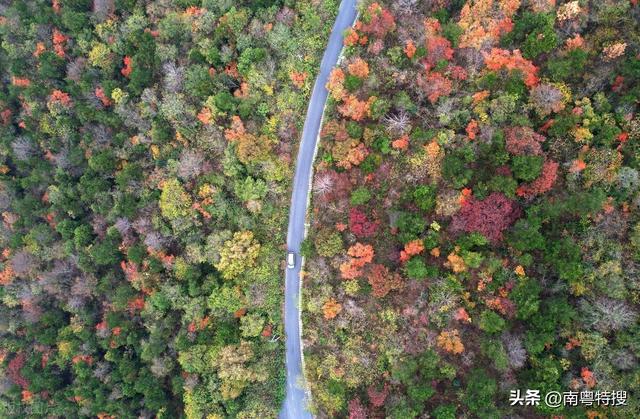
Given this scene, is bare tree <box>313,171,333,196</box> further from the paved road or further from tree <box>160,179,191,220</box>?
tree <box>160,179,191,220</box>

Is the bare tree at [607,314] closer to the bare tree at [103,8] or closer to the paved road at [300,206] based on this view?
the paved road at [300,206]

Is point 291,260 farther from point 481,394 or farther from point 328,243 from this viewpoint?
point 481,394

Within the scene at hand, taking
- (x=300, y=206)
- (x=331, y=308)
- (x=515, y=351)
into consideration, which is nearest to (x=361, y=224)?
(x=300, y=206)

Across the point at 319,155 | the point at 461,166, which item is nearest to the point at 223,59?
the point at 319,155

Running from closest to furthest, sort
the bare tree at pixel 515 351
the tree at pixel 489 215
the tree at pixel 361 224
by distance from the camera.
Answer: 1. the bare tree at pixel 515 351
2. the tree at pixel 489 215
3. the tree at pixel 361 224

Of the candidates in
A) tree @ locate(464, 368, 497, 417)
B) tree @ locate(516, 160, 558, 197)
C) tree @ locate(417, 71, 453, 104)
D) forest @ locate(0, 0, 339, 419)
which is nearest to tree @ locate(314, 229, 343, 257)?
forest @ locate(0, 0, 339, 419)

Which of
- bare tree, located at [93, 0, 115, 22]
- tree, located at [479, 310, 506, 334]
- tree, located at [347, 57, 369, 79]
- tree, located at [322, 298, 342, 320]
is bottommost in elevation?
tree, located at [479, 310, 506, 334]

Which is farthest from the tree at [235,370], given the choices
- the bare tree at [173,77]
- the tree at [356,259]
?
the bare tree at [173,77]

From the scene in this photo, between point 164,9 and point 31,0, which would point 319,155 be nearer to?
point 164,9
